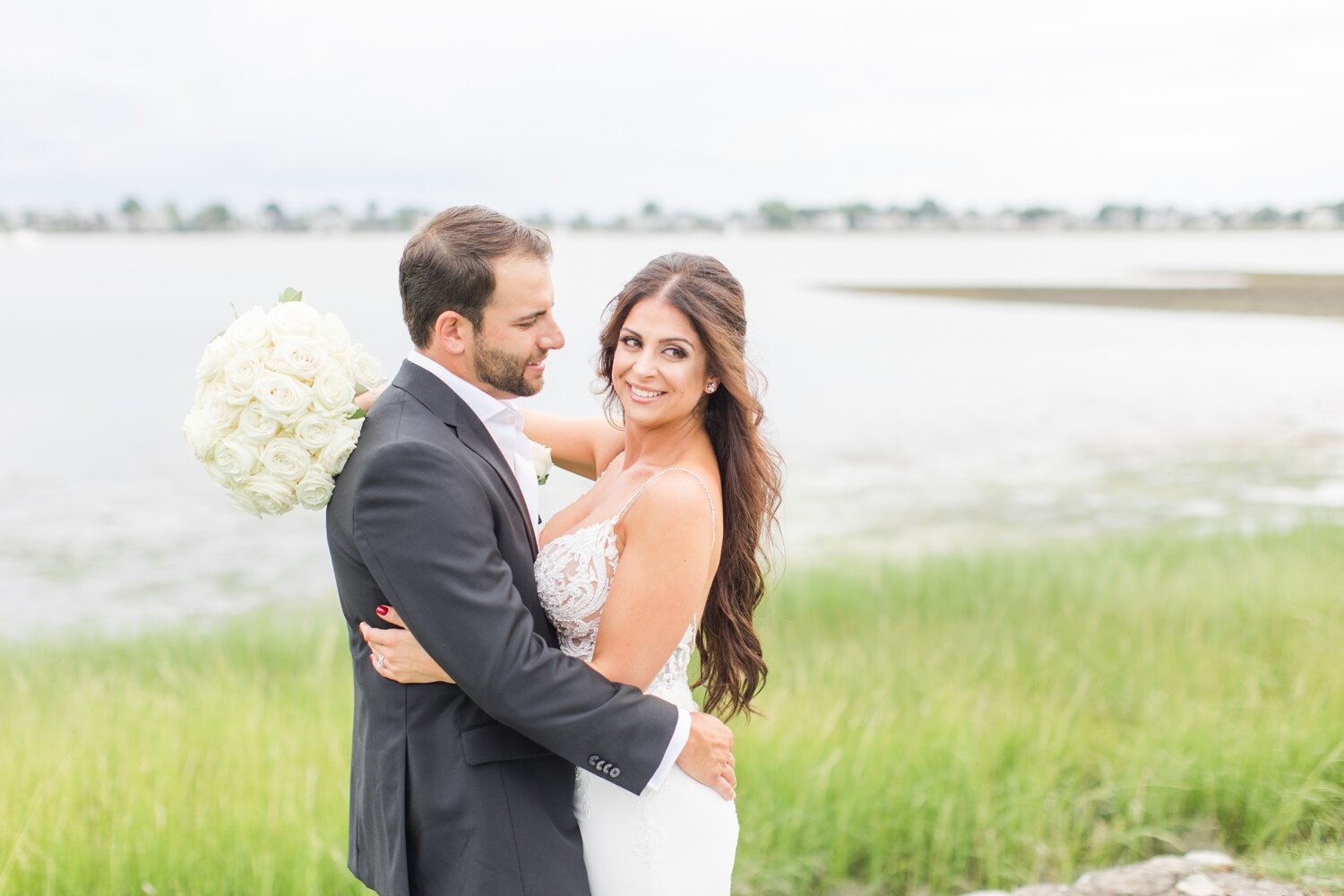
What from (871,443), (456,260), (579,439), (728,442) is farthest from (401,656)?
(871,443)

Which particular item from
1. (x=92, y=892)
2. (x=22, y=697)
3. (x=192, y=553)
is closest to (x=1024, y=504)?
(x=192, y=553)

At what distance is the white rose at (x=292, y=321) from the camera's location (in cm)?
274

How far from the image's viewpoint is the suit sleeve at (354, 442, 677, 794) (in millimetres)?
2553

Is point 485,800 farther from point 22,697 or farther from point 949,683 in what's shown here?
point 22,697

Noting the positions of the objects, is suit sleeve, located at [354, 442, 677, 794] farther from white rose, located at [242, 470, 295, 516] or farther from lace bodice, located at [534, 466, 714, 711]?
lace bodice, located at [534, 466, 714, 711]

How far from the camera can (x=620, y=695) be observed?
277 cm

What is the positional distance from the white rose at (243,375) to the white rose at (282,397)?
23 millimetres

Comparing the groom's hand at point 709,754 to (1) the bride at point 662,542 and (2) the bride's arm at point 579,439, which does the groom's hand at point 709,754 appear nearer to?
(1) the bride at point 662,542

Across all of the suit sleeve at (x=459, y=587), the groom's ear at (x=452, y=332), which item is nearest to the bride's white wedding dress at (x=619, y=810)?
the suit sleeve at (x=459, y=587)

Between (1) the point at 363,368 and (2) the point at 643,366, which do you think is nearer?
(1) the point at 363,368

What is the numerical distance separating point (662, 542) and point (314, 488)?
0.87 m

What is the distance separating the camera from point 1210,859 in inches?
174

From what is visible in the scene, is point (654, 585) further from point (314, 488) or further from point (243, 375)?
point (243, 375)

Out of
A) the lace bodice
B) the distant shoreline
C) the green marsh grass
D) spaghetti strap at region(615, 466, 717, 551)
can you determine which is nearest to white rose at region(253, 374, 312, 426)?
the lace bodice
